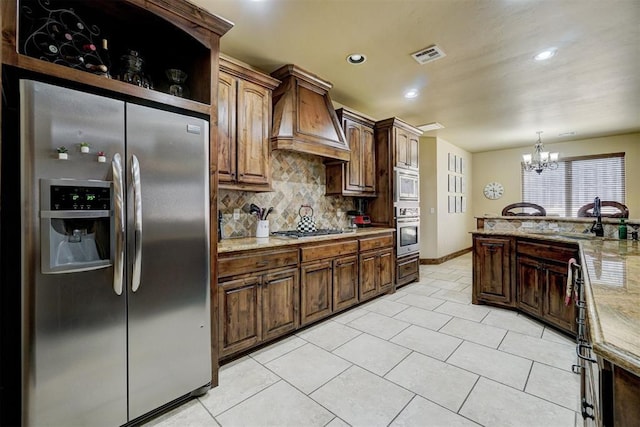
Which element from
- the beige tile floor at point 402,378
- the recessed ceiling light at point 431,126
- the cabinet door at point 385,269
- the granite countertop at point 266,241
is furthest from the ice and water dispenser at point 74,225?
the recessed ceiling light at point 431,126

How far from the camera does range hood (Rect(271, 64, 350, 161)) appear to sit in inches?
117

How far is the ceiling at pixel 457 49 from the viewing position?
7.30 feet

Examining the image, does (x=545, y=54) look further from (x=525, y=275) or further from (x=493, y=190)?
(x=493, y=190)

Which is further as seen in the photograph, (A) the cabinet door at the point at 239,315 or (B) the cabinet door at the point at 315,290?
(B) the cabinet door at the point at 315,290

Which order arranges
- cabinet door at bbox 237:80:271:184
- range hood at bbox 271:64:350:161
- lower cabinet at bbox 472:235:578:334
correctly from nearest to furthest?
cabinet door at bbox 237:80:271:184 < lower cabinet at bbox 472:235:578:334 < range hood at bbox 271:64:350:161

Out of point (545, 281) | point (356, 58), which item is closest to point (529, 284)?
point (545, 281)

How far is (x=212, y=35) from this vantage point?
2004 mm

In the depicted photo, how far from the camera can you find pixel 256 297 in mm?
2422

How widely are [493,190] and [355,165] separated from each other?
5.70 meters

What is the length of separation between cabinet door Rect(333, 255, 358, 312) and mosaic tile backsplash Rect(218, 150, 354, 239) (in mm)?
811

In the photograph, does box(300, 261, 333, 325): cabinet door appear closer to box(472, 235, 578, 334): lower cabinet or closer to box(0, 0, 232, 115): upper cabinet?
box(0, 0, 232, 115): upper cabinet

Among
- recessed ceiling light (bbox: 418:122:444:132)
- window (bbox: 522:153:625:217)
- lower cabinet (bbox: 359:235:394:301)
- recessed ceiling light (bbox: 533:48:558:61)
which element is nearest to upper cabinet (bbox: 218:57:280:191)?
lower cabinet (bbox: 359:235:394:301)

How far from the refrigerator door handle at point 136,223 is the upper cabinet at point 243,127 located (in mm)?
943

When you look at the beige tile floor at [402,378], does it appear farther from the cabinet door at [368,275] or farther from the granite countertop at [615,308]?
the granite countertop at [615,308]
